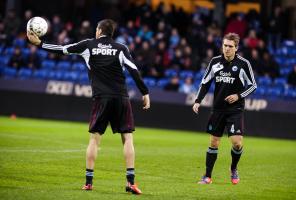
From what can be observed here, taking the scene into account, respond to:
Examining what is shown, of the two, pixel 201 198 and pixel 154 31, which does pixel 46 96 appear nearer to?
pixel 154 31

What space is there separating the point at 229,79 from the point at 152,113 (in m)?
13.6

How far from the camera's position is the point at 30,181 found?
11.2 m

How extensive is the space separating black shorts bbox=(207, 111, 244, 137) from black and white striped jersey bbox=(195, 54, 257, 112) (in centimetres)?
9

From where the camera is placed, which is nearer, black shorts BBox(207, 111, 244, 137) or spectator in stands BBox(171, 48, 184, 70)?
black shorts BBox(207, 111, 244, 137)

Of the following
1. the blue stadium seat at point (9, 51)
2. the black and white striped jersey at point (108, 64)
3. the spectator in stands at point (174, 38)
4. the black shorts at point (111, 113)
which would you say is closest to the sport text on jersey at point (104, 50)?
the black and white striped jersey at point (108, 64)

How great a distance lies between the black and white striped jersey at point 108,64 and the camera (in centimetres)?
1061

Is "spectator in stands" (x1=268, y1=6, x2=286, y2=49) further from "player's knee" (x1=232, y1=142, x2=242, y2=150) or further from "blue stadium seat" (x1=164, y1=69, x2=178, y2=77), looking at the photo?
"player's knee" (x1=232, y1=142, x2=242, y2=150)

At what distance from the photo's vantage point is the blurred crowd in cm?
2669

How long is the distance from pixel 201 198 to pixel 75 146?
24.7 feet

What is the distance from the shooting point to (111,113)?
10.7m

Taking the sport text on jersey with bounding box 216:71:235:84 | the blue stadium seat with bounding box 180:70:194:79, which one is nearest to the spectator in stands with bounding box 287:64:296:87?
the blue stadium seat with bounding box 180:70:194:79

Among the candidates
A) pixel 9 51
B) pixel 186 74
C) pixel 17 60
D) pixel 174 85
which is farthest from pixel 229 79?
pixel 9 51

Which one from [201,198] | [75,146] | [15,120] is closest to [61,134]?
[75,146]

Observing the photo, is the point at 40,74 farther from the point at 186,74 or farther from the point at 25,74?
the point at 186,74
